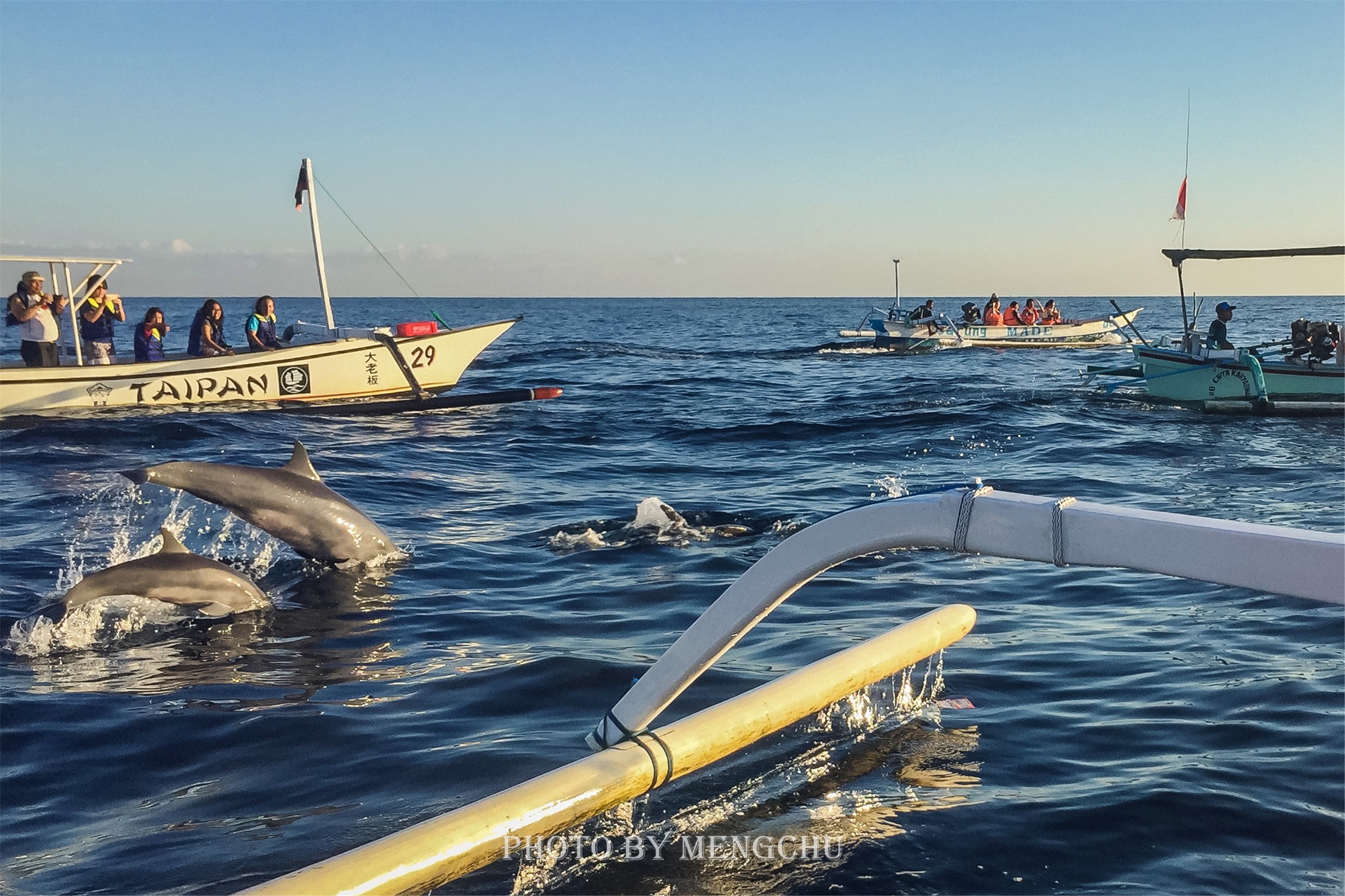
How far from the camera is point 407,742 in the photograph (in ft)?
18.5

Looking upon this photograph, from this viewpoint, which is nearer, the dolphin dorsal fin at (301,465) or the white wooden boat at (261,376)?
the dolphin dorsal fin at (301,465)

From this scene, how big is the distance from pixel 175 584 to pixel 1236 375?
19.5 meters

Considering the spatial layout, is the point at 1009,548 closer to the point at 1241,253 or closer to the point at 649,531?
the point at 649,531

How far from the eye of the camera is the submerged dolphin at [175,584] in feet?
24.6

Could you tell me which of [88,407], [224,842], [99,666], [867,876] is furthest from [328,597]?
[88,407]

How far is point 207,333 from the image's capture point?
20469 mm

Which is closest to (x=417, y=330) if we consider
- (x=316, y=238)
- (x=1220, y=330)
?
(x=316, y=238)

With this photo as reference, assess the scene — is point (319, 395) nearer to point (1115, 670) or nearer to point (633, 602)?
point (633, 602)

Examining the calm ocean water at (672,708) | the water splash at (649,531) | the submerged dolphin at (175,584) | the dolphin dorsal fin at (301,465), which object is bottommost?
the calm ocean water at (672,708)

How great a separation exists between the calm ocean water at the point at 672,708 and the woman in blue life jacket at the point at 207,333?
6177mm

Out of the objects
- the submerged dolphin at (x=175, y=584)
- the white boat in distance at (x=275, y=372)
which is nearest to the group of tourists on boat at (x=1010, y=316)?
the white boat in distance at (x=275, y=372)

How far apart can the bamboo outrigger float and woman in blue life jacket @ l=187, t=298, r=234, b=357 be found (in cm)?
1779

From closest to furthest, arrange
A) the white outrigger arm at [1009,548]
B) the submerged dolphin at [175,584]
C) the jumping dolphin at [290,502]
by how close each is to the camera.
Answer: the white outrigger arm at [1009,548], the submerged dolphin at [175,584], the jumping dolphin at [290,502]

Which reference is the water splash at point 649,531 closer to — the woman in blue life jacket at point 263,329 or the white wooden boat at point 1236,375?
the woman in blue life jacket at point 263,329
